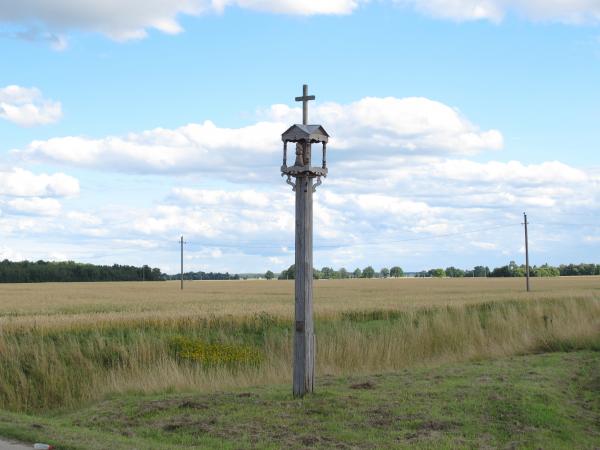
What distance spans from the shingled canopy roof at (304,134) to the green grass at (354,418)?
385cm

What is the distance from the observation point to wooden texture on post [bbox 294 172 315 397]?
11.5m

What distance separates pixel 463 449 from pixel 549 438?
63.9 inches

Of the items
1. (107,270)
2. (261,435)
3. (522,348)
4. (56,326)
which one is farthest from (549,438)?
(107,270)

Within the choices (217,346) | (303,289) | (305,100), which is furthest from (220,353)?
(305,100)

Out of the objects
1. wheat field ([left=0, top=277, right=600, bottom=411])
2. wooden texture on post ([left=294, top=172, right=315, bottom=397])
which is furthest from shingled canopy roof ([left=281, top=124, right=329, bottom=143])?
wheat field ([left=0, top=277, right=600, bottom=411])

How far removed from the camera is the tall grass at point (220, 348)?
55.3ft

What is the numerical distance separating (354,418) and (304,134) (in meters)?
4.24

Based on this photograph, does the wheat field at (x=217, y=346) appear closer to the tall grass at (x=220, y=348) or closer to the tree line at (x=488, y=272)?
the tall grass at (x=220, y=348)

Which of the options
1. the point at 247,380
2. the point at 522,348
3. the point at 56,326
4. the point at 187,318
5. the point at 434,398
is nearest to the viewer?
the point at 434,398

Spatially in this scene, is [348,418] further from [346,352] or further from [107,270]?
[107,270]

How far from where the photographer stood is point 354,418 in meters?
10.2

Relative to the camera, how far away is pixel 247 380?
15172mm

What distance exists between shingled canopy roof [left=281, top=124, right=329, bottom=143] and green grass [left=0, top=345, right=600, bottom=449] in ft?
12.6

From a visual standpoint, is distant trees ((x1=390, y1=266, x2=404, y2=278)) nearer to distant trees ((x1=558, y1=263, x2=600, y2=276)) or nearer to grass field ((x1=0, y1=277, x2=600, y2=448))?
distant trees ((x1=558, y1=263, x2=600, y2=276))
